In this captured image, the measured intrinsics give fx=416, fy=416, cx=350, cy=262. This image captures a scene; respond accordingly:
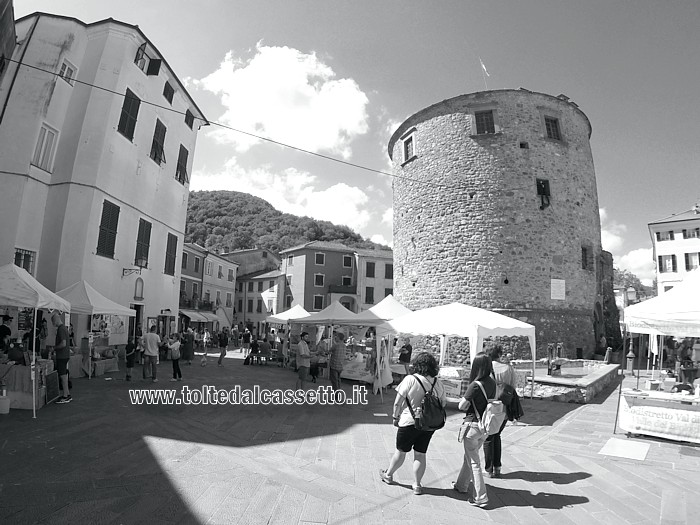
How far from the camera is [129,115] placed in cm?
1465

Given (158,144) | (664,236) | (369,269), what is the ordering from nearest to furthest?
(158,144)
(664,236)
(369,269)

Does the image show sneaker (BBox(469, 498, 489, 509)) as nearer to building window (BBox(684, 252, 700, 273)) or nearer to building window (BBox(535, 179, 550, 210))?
building window (BBox(535, 179, 550, 210))

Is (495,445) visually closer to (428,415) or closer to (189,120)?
(428,415)

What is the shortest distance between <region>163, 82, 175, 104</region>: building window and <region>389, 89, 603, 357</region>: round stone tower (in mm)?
11831

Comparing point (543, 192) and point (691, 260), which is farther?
point (691, 260)

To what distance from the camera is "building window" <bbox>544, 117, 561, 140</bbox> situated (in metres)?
19.7

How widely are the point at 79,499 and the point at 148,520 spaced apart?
0.89 m

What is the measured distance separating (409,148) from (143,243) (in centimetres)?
1384

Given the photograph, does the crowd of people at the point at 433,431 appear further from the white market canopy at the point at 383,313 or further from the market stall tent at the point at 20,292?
the white market canopy at the point at 383,313

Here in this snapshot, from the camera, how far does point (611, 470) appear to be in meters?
5.15

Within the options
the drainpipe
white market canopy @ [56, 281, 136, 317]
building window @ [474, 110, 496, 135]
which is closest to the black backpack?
white market canopy @ [56, 281, 136, 317]

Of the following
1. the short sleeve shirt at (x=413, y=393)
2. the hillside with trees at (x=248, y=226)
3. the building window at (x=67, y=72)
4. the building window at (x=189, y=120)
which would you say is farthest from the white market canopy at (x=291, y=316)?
the hillside with trees at (x=248, y=226)

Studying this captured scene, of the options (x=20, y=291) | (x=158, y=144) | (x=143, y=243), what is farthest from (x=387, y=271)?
(x=20, y=291)

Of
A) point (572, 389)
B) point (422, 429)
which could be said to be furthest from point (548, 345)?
point (422, 429)
